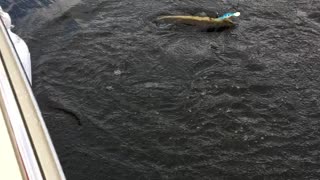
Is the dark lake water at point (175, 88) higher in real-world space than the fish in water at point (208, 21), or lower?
lower

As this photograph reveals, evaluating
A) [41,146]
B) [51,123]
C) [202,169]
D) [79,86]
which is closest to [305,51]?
[202,169]

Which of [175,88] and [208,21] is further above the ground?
[208,21]

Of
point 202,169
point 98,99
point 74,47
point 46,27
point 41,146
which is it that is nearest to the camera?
point 41,146

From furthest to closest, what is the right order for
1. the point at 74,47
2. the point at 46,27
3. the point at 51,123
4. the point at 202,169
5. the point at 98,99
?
1. the point at 46,27
2. the point at 74,47
3. the point at 98,99
4. the point at 51,123
5. the point at 202,169

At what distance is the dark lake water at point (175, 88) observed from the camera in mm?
4172

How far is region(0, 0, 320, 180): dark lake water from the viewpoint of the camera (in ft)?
13.7

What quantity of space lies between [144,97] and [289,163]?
1.68 m

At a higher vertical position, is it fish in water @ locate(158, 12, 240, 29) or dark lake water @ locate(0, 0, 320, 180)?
fish in water @ locate(158, 12, 240, 29)

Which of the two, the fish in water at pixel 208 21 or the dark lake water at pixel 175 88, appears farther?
the fish in water at pixel 208 21

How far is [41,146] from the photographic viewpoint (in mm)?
2395

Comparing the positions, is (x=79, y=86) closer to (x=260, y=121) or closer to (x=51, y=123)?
(x=51, y=123)

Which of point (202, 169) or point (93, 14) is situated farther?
point (93, 14)

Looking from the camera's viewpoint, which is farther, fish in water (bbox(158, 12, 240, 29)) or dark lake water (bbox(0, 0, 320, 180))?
fish in water (bbox(158, 12, 240, 29))

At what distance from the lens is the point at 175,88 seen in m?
5.01
